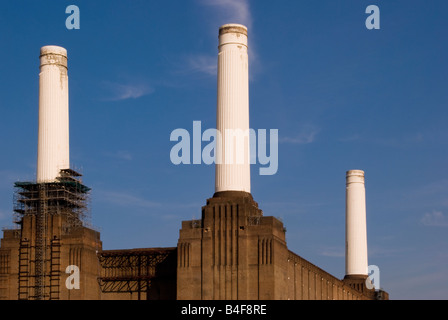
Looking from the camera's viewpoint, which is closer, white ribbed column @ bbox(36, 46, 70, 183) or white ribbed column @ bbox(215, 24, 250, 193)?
white ribbed column @ bbox(215, 24, 250, 193)

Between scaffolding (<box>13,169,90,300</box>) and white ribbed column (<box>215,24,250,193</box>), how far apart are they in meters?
17.2

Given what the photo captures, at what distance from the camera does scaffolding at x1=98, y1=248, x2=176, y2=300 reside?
10812cm

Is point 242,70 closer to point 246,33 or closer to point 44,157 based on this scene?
point 246,33

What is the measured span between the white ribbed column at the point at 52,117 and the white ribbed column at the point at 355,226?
5920 cm

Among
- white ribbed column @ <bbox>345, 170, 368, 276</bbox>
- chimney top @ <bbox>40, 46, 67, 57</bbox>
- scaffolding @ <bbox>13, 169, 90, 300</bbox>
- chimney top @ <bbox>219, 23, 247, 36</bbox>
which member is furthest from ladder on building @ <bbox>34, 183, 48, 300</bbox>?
white ribbed column @ <bbox>345, 170, 368, 276</bbox>

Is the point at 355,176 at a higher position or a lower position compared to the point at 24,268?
higher

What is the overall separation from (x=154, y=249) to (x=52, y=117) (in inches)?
729

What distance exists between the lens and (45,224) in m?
107

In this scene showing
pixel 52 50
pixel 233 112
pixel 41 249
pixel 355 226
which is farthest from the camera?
pixel 355 226

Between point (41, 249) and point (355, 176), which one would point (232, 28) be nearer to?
point (41, 249)

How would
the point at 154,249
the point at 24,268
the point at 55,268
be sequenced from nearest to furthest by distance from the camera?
the point at 55,268
the point at 24,268
the point at 154,249

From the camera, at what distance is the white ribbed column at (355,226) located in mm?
155875

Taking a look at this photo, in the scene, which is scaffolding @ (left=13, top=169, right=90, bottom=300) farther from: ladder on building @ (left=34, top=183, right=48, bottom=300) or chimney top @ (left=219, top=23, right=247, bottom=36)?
chimney top @ (left=219, top=23, right=247, bottom=36)

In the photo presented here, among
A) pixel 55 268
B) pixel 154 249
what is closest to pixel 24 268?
pixel 55 268
